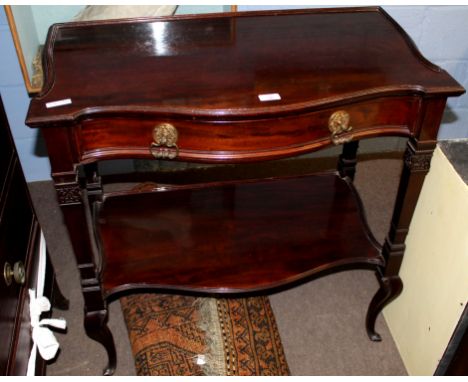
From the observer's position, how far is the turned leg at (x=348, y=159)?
1704mm

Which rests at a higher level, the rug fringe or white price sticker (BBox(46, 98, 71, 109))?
white price sticker (BBox(46, 98, 71, 109))

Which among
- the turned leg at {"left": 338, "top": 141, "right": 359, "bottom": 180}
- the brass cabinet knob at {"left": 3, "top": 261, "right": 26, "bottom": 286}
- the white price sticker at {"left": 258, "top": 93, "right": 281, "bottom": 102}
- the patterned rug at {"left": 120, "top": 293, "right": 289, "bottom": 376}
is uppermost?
the white price sticker at {"left": 258, "top": 93, "right": 281, "bottom": 102}

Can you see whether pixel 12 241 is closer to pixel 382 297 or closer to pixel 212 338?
pixel 212 338

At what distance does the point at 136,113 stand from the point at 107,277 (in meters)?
0.53

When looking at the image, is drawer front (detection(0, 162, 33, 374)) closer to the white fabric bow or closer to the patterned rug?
the white fabric bow

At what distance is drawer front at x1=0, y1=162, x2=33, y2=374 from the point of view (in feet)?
3.56

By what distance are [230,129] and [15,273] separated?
57cm

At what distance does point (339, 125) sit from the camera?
1.11 metres

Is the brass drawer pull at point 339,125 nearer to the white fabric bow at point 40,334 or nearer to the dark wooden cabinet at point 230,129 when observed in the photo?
the dark wooden cabinet at point 230,129

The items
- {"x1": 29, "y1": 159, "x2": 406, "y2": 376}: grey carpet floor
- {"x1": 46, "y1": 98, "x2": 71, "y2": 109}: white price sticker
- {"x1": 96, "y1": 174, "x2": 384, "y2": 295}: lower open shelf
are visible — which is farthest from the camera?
{"x1": 29, "y1": 159, "x2": 406, "y2": 376}: grey carpet floor

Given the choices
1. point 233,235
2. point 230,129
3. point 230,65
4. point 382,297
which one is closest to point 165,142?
point 230,129

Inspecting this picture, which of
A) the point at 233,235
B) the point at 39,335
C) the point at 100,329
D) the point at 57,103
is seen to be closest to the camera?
the point at 57,103

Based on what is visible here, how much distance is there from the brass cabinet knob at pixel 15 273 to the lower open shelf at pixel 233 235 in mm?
216

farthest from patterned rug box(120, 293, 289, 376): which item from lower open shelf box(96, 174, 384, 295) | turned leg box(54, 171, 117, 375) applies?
lower open shelf box(96, 174, 384, 295)
